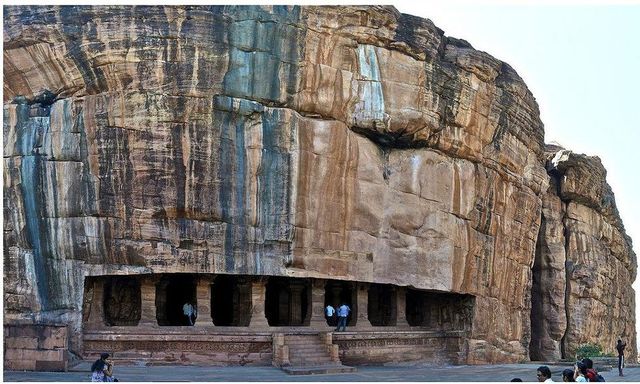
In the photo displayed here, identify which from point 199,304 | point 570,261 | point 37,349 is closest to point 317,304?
point 199,304

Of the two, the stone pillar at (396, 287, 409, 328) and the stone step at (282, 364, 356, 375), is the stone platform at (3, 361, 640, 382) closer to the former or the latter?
the stone step at (282, 364, 356, 375)

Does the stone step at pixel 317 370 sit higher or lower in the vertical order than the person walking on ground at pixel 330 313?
lower

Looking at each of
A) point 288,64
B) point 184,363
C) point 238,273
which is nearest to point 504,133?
point 288,64

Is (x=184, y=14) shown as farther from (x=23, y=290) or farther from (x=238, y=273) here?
(x=23, y=290)

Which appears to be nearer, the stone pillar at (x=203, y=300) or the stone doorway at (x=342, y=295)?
the stone pillar at (x=203, y=300)

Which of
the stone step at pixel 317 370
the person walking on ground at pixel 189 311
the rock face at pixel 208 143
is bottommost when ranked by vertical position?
the stone step at pixel 317 370

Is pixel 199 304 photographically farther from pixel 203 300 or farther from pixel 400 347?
pixel 400 347

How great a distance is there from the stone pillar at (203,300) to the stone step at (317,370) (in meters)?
3.86

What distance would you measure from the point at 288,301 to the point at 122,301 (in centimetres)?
632

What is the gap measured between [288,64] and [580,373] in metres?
16.0

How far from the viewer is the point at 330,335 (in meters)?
25.6

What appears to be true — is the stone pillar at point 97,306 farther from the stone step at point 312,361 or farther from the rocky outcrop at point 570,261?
the rocky outcrop at point 570,261

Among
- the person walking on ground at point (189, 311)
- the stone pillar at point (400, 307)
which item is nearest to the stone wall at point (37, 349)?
the person walking on ground at point (189, 311)

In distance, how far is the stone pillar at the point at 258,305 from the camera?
26.1m
